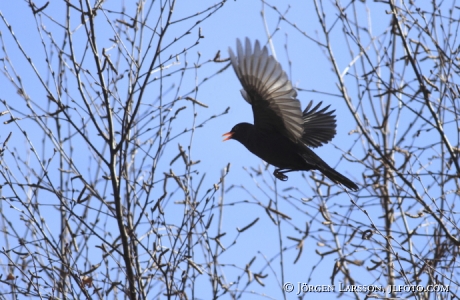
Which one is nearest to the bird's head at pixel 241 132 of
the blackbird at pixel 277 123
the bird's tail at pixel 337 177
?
the blackbird at pixel 277 123

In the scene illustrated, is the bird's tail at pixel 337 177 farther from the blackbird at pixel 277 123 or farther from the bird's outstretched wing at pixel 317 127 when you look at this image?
the bird's outstretched wing at pixel 317 127

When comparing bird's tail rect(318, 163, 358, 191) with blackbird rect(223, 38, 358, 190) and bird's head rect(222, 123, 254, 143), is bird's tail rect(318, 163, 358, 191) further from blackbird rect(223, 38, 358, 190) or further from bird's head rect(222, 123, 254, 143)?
bird's head rect(222, 123, 254, 143)

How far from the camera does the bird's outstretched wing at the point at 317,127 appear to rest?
5309mm

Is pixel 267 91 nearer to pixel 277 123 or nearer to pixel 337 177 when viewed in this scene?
pixel 277 123

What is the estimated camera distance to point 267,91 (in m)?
4.52

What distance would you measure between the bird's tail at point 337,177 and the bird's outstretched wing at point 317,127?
0.51 metres

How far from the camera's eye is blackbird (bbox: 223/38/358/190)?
4.29 m

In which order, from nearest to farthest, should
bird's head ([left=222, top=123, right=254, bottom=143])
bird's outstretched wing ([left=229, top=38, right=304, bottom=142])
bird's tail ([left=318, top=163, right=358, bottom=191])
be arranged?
bird's outstretched wing ([left=229, top=38, right=304, bottom=142]), bird's tail ([left=318, top=163, right=358, bottom=191]), bird's head ([left=222, top=123, right=254, bottom=143])

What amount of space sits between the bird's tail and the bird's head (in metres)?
0.60

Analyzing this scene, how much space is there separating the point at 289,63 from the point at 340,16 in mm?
1092

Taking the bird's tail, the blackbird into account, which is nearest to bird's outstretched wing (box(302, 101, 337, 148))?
the blackbird

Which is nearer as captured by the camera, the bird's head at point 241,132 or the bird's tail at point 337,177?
the bird's tail at point 337,177

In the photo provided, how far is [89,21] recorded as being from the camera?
3.47 metres

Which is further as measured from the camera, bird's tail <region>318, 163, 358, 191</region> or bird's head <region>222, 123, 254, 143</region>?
bird's head <region>222, 123, 254, 143</region>
